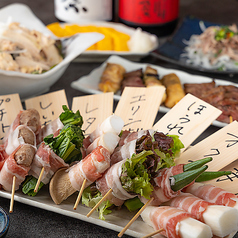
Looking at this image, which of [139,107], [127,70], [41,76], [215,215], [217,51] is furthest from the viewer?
[217,51]

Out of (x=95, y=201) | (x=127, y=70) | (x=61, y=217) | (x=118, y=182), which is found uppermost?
(x=118, y=182)

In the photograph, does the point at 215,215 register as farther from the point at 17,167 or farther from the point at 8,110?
the point at 8,110

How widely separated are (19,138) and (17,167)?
0.14m

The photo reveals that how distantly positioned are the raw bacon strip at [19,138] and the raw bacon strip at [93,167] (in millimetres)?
258

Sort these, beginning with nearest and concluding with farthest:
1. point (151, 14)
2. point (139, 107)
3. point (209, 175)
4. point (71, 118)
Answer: point (209, 175) < point (71, 118) < point (139, 107) < point (151, 14)

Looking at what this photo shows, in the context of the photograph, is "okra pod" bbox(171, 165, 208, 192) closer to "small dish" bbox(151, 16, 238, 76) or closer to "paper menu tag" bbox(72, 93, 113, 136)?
"paper menu tag" bbox(72, 93, 113, 136)

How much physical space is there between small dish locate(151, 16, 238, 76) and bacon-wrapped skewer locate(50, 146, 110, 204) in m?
1.53

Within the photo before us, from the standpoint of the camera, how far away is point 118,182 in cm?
109

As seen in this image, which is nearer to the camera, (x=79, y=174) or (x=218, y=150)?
(x=79, y=174)

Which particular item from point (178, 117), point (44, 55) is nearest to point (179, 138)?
point (178, 117)

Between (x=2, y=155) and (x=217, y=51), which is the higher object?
(x=2, y=155)

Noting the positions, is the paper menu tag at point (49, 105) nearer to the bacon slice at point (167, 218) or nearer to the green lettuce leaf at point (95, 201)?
the green lettuce leaf at point (95, 201)

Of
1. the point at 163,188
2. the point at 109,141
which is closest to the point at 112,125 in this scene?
the point at 109,141

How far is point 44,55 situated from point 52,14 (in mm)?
1932
